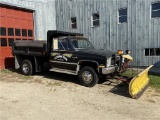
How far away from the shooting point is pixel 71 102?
640 centimetres

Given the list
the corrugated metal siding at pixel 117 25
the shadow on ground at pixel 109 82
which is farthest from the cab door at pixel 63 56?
the corrugated metal siding at pixel 117 25

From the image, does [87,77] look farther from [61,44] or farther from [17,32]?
[17,32]

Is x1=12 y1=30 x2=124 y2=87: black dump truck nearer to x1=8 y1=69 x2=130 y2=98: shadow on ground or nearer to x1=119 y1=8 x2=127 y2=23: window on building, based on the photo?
x1=8 y1=69 x2=130 y2=98: shadow on ground

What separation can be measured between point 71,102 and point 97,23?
8.41m

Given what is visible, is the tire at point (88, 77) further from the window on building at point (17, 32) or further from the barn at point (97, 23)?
the window on building at point (17, 32)

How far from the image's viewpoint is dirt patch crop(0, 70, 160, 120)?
5328 millimetres

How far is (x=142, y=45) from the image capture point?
39.2 feet

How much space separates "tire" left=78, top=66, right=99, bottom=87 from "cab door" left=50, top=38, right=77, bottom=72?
51cm

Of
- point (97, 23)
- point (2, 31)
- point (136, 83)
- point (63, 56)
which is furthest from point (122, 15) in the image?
point (2, 31)

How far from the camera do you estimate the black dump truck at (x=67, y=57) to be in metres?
8.04

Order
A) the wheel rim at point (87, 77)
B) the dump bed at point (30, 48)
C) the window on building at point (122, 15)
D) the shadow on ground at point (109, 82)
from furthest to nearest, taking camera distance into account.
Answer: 1. the window on building at point (122, 15)
2. the dump bed at point (30, 48)
3. the wheel rim at point (87, 77)
4. the shadow on ground at point (109, 82)

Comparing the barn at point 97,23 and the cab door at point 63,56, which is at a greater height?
the barn at point 97,23

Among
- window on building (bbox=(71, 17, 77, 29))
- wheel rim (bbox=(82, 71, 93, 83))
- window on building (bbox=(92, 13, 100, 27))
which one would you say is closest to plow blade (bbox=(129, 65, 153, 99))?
wheel rim (bbox=(82, 71, 93, 83))

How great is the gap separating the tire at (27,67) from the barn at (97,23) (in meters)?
2.37
